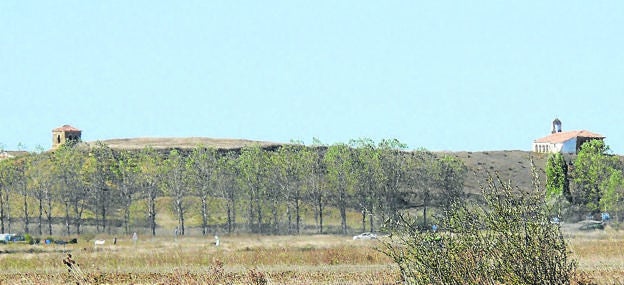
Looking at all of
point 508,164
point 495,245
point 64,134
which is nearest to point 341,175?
point 508,164

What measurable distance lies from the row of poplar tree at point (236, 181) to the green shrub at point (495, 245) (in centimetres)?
9587

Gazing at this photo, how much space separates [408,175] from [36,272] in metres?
82.4

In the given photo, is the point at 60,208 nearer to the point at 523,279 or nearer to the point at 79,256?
the point at 79,256

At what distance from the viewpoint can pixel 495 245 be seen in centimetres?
2253

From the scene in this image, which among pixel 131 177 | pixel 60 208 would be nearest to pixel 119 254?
pixel 131 177

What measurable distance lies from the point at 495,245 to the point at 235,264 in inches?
1414

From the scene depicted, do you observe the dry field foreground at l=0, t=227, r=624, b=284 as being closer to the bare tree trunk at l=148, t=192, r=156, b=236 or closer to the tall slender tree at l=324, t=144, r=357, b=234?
the bare tree trunk at l=148, t=192, r=156, b=236

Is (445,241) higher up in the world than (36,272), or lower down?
higher up

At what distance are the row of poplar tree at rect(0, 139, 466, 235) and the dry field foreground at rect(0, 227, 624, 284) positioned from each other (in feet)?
126

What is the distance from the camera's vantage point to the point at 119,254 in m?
68.8

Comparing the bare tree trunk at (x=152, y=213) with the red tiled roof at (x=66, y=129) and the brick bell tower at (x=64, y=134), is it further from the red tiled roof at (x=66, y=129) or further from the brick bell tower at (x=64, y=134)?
the red tiled roof at (x=66, y=129)

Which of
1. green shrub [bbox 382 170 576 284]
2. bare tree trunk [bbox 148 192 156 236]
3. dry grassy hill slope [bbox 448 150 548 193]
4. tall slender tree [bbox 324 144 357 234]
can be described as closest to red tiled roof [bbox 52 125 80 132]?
dry grassy hill slope [bbox 448 150 548 193]

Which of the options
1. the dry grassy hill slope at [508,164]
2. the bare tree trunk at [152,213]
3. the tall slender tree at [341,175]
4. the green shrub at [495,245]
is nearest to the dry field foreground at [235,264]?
the green shrub at [495,245]

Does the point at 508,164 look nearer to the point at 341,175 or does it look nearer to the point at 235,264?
the point at 341,175
